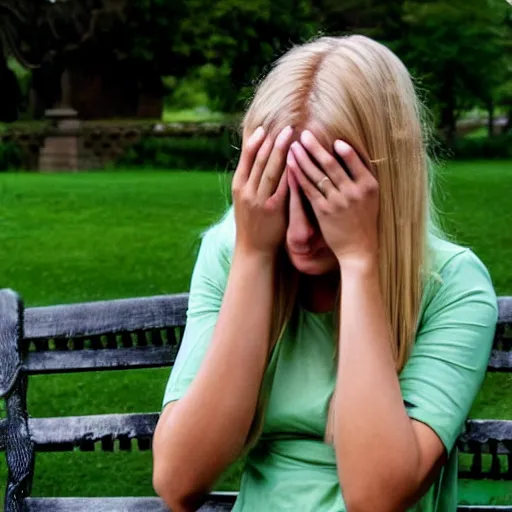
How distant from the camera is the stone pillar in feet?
100

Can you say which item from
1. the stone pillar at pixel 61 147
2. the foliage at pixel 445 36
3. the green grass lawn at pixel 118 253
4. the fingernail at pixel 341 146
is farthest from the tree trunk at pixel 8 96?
the fingernail at pixel 341 146

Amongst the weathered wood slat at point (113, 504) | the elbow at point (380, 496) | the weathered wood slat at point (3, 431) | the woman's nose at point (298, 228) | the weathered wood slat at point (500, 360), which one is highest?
the woman's nose at point (298, 228)

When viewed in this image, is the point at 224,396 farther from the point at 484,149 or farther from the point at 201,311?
the point at 484,149

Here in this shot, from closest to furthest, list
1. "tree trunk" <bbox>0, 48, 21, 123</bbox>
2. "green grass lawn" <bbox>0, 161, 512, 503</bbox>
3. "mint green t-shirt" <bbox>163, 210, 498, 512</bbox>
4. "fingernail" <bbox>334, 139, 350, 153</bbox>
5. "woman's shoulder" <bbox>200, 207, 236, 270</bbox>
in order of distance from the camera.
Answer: "fingernail" <bbox>334, 139, 350, 153</bbox>, "mint green t-shirt" <bbox>163, 210, 498, 512</bbox>, "woman's shoulder" <bbox>200, 207, 236, 270</bbox>, "green grass lawn" <bbox>0, 161, 512, 503</bbox>, "tree trunk" <bbox>0, 48, 21, 123</bbox>

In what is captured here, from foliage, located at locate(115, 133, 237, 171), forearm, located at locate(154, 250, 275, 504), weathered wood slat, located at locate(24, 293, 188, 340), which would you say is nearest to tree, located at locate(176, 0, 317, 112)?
foliage, located at locate(115, 133, 237, 171)

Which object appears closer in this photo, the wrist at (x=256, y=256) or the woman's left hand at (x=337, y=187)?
the woman's left hand at (x=337, y=187)

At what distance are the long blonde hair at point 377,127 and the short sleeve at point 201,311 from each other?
0.13 meters

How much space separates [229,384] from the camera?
2092 millimetres

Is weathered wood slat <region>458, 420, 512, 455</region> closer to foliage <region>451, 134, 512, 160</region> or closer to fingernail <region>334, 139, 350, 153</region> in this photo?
fingernail <region>334, 139, 350, 153</region>

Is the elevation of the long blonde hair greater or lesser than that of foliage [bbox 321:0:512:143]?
greater

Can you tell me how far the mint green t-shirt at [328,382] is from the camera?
208 cm

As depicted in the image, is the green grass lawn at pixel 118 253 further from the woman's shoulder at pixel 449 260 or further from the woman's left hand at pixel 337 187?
the woman's left hand at pixel 337 187

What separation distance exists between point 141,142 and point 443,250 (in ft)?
96.7

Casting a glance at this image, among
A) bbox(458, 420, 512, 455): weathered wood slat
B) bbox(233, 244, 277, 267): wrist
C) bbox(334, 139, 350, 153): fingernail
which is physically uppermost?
bbox(334, 139, 350, 153): fingernail
